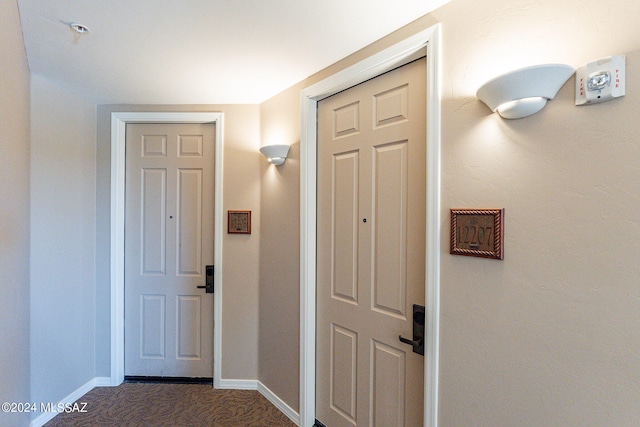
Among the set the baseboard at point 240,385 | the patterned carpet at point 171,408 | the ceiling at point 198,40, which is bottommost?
the patterned carpet at point 171,408

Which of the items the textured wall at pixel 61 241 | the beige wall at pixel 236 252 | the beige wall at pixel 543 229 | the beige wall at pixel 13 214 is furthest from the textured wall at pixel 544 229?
the textured wall at pixel 61 241

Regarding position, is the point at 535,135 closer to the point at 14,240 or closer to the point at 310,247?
the point at 310,247

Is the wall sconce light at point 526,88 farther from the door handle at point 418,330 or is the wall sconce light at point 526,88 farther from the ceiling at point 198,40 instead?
the door handle at point 418,330

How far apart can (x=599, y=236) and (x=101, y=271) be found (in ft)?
10.3

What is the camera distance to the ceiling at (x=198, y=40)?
1.46 m

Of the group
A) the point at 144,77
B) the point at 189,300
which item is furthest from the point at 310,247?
the point at 144,77

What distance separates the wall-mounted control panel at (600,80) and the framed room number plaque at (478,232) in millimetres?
419

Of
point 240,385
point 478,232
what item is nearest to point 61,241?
point 240,385

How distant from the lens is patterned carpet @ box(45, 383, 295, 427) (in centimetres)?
226

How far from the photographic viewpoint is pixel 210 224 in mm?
2764

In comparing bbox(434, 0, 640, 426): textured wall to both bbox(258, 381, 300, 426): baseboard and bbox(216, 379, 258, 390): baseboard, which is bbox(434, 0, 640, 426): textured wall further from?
bbox(216, 379, 258, 390): baseboard

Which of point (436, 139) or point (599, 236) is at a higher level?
point (436, 139)

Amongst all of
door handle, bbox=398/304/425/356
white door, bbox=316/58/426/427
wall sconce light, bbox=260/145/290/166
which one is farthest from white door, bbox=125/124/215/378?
door handle, bbox=398/304/425/356

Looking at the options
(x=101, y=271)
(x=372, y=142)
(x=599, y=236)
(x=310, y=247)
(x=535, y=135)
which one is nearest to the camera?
(x=599, y=236)
